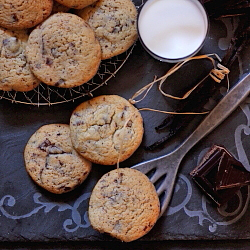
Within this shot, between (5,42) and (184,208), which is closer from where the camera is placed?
(5,42)

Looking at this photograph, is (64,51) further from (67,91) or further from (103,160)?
(103,160)

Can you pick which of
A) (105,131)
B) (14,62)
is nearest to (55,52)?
(14,62)

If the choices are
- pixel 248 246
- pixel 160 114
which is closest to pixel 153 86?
pixel 160 114

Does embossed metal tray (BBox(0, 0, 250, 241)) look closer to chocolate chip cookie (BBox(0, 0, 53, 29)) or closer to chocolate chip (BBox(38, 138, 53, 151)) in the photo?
chocolate chip (BBox(38, 138, 53, 151))

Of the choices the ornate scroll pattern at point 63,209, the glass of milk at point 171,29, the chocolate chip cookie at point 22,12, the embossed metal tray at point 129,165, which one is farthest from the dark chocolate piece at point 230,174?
the chocolate chip cookie at point 22,12

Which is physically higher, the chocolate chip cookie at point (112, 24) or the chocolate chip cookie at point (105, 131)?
the chocolate chip cookie at point (112, 24)

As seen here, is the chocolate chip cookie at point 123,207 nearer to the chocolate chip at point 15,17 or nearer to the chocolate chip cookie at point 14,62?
the chocolate chip cookie at point 14,62

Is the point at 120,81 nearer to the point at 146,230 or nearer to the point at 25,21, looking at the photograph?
the point at 25,21
